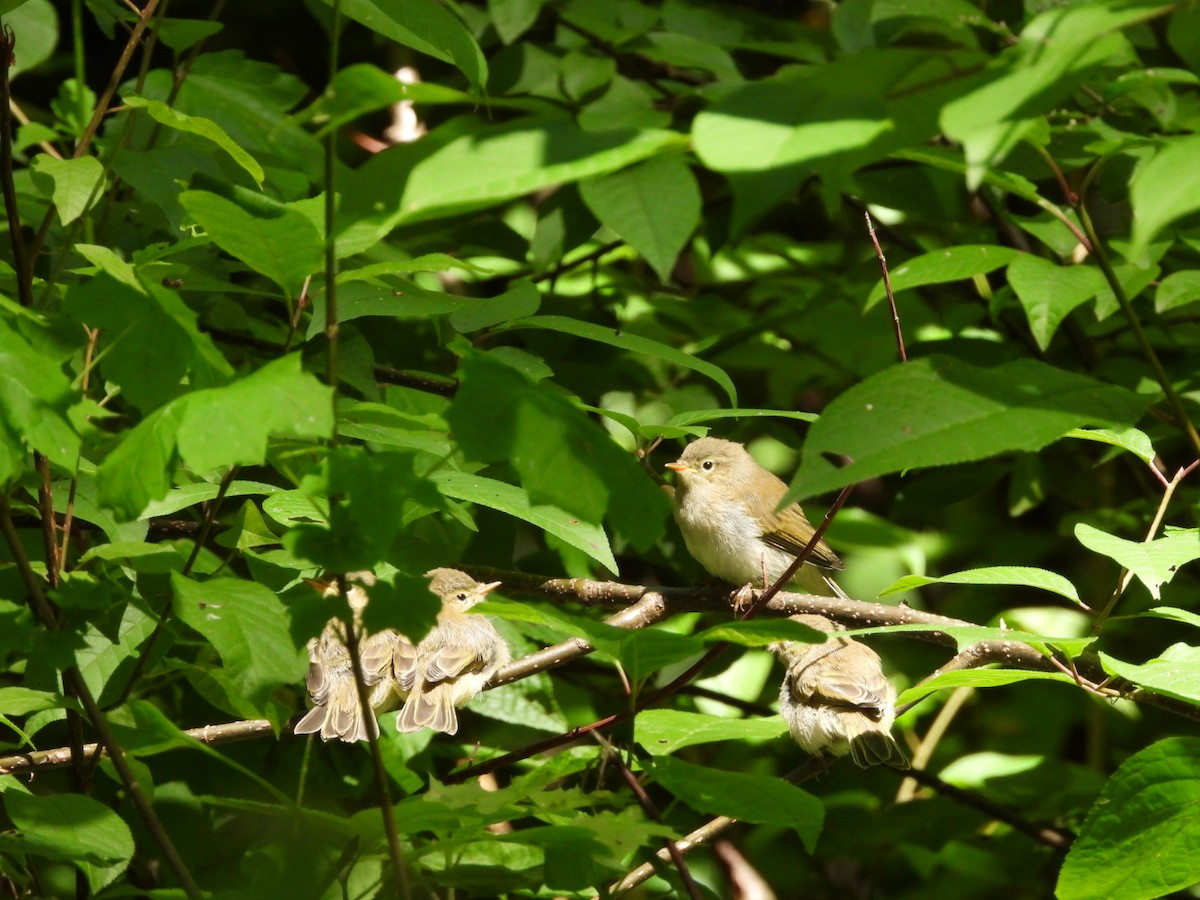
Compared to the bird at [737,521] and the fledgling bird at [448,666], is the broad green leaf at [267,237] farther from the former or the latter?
the bird at [737,521]

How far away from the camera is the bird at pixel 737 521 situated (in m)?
4.67

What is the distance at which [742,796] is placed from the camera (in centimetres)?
180

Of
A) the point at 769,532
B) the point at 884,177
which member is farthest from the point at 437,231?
the point at 769,532

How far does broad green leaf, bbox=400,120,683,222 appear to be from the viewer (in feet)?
3.52

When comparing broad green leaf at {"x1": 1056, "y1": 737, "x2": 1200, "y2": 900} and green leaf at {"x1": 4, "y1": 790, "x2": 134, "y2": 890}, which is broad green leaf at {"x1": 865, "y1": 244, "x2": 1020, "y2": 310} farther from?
green leaf at {"x1": 4, "y1": 790, "x2": 134, "y2": 890}

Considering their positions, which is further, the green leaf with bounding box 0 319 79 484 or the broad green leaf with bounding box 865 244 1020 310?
the broad green leaf with bounding box 865 244 1020 310

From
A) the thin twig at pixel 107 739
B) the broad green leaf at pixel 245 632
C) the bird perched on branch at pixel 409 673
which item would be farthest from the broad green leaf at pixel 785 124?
the bird perched on branch at pixel 409 673

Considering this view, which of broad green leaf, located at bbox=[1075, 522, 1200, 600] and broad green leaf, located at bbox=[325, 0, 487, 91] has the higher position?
broad green leaf, located at bbox=[325, 0, 487, 91]

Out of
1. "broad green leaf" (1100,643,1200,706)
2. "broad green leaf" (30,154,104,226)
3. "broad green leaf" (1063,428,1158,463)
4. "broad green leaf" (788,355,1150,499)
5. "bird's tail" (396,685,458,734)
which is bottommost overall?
"bird's tail" (396,685,458,734)

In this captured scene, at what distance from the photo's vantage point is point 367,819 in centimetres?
186

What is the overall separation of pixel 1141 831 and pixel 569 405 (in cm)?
141

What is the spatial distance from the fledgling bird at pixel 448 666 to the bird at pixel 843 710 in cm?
93

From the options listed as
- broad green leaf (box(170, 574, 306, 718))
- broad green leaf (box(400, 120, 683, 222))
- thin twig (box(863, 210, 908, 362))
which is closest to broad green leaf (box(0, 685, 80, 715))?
broad green leaf (box(170, 574, 306, 718))

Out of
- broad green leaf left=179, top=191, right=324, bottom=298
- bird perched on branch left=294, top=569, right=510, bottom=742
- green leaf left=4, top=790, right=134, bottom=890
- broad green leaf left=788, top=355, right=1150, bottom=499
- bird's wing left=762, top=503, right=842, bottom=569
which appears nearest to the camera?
broad green leaf left=788, top=355, right=1150, bottom=499
